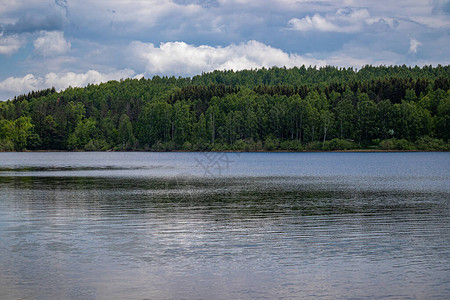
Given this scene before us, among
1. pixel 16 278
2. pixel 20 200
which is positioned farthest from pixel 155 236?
pixel 20 200

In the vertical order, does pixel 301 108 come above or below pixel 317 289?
above

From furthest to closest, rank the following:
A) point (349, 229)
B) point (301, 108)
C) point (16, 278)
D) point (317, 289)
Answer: point (301, 108)
point (349, 229)
point (16, 278)
point (317, 289)

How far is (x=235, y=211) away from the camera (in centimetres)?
2778

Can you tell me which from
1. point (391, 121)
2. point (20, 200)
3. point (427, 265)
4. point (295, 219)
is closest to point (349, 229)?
point (295, 219)

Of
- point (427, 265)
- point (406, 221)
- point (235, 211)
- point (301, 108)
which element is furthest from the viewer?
point (301, 108)

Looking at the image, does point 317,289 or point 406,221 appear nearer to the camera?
point 317,289

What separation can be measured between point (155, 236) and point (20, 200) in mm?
16782

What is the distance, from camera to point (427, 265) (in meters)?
15.0

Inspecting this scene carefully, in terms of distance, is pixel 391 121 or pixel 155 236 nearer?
pixel 155 236

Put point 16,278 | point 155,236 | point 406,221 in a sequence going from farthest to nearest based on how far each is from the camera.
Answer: point 406,221 → point 155,236 → point 16,278

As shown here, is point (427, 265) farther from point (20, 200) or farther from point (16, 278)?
point (20, 200)

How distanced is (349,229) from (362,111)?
156330 mm

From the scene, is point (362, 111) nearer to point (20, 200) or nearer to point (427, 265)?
point (20, 200)

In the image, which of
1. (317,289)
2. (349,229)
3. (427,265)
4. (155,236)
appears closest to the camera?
(317,289)
